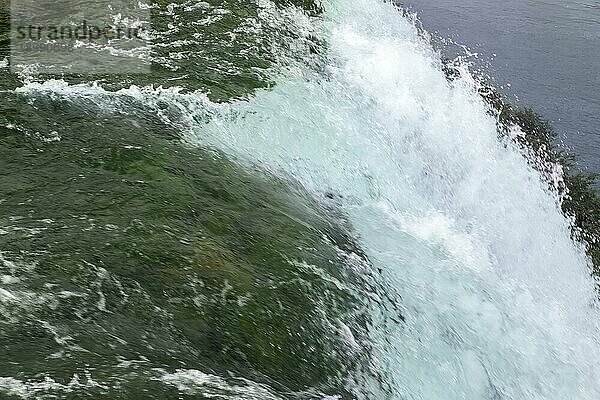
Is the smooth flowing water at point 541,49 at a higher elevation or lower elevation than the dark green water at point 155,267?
higher

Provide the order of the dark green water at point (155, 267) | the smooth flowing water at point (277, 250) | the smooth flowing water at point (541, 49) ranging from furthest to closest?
the smooth flowing water at point (541, 49), the smooth flowing water at point (277, 250), the dark green water at point (155, 267)

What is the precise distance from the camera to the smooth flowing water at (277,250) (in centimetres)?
612

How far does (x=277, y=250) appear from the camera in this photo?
7801 millimetres

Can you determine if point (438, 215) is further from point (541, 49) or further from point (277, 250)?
point (541, 49)

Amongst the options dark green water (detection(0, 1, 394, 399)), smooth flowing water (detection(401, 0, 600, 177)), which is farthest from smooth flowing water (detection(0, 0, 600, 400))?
smooth flowing water (detection(401, 0, 600, 177))

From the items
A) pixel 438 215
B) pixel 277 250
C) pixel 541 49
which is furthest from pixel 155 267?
pixel 541 49

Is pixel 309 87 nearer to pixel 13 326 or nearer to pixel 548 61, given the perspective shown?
pixel 13 326

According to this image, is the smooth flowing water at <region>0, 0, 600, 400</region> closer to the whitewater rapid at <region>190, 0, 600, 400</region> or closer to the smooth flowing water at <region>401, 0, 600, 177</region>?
the whitewater rapid at <region>190, 0, 600, 400</region>

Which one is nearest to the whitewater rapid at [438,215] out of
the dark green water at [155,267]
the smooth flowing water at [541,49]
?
the dark green water at [155,267]

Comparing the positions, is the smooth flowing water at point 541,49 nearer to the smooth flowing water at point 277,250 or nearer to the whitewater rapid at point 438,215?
the whitewater rapid at point 438,215

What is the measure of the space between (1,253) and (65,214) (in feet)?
3.12

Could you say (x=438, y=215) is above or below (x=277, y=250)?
below

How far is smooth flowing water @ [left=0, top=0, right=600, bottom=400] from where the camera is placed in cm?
612

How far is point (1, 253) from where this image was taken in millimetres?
6641
